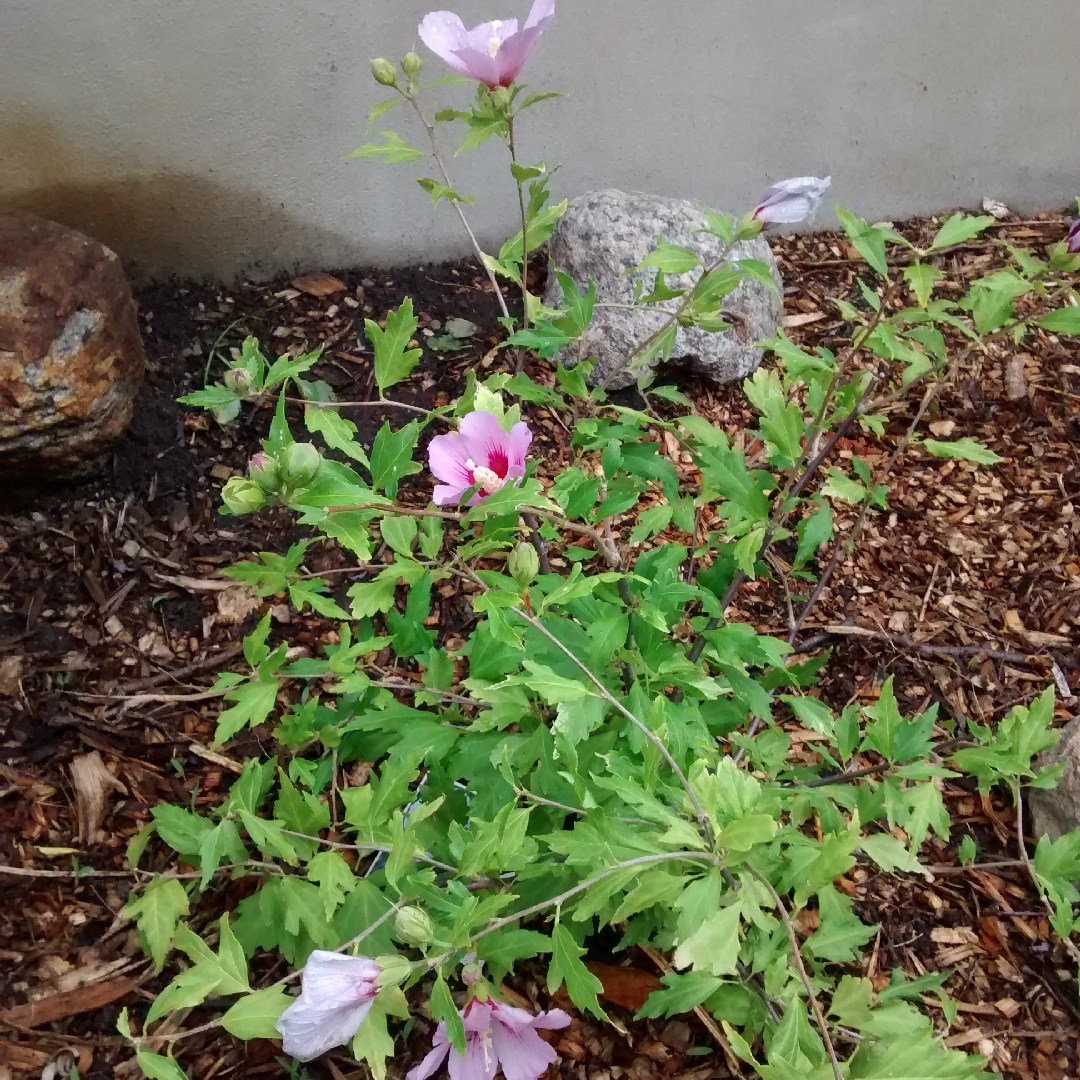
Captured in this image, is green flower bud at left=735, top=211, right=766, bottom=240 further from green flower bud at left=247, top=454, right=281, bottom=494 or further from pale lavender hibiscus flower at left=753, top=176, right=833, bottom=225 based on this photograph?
green flower bud at left=247, top=454, right=281, bottom=494

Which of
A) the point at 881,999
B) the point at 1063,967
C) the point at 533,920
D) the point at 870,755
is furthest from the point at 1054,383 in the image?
the point at 533,920

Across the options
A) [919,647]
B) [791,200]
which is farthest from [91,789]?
[919,647]

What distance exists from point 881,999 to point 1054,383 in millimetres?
2456

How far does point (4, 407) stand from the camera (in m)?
2.17

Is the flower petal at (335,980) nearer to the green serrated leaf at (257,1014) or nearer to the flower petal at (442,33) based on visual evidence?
the green serrated leaf at (257,1014)

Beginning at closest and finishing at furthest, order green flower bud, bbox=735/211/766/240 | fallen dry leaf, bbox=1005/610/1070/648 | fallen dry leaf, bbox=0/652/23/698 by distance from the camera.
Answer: green flower bud, bbox=735/211/766/240 < fallen dry leaf, bbox=0/652/23/698 < fallen dry leaf, bbox=1005/610/1070/648

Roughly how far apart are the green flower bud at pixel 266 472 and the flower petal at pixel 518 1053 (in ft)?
2.77

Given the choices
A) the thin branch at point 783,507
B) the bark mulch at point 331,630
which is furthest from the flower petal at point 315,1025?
the thin branch at point 783,507

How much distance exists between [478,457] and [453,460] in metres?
0.04

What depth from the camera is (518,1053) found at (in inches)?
50.8

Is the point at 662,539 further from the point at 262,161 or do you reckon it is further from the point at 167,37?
the point at 167,37

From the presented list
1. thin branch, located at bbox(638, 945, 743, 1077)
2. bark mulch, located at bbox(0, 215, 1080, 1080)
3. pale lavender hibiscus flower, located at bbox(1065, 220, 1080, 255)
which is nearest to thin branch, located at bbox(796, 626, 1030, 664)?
bark mulch, located at bbox(0, 215, 1080, 1080)

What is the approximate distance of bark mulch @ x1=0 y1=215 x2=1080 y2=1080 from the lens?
1742 millimetres

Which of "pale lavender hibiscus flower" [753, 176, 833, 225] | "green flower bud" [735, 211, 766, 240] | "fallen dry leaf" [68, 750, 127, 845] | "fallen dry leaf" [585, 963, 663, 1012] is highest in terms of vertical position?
"pale lavender hibiscus flower" [753, 176, 833, 225]
